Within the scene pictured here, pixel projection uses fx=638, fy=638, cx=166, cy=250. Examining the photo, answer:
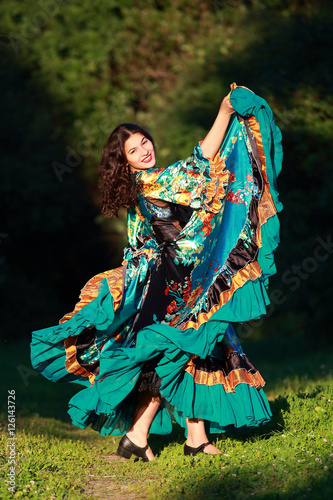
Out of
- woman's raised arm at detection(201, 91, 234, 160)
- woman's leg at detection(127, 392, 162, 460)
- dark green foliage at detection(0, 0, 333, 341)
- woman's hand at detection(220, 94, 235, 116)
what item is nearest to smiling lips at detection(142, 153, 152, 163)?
woman's raised arm at detection(201, 91, 234, 160)

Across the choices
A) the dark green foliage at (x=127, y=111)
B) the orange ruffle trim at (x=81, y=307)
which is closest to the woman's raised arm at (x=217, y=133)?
the orange ruffle trim at (x=81, y=307)

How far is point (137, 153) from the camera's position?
164 inches

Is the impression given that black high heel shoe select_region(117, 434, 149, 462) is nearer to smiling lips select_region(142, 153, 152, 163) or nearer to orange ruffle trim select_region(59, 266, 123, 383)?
orange ruffle trim select_region(59, 266, 123, 383)

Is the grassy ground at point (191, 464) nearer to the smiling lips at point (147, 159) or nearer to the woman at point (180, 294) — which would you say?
the woman at point (180, 294)

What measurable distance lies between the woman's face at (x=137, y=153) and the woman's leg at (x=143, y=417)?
1467mm

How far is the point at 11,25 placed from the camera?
1527 cm

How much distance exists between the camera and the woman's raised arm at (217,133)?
12.6ft

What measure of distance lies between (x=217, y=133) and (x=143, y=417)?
1.82 metres

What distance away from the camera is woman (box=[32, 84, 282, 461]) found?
12.1 feet

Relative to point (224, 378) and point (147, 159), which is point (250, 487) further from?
point (147, 159)

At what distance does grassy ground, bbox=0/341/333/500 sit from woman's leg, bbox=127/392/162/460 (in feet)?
0.52

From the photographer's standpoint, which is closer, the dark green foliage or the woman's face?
the woman's face

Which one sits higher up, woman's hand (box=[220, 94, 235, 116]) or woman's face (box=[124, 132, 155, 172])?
woman's hand (box=[220, 94, 235, 116])

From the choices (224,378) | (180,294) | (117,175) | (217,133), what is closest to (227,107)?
(217,133)
